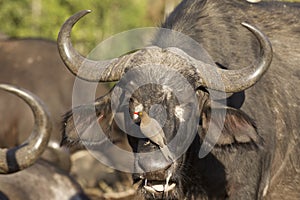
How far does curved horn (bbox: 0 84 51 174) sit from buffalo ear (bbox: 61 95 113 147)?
0.70m

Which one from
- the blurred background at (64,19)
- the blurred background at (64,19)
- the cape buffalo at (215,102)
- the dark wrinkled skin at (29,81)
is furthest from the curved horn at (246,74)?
the blurred background at (64,19)

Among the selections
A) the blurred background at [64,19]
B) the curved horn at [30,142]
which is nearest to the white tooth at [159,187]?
the curved horn at [30,142]

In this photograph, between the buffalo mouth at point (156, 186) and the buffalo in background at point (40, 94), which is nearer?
the buffalo mouth at point (156, 186)

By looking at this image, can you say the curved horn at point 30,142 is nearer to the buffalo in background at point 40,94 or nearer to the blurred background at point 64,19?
the buffalo in background at point 40,94

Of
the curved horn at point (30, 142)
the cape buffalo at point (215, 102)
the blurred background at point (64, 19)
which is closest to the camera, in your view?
the curved horn at point (30, 142)

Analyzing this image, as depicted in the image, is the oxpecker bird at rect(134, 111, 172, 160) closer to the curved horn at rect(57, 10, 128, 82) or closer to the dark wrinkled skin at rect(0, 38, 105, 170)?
the curved horn at rect(57, 10, 128, 82)

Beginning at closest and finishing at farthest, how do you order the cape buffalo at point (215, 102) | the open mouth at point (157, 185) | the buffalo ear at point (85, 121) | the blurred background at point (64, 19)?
the open mouth at point (157, 185) < the cape buffalo at point (215, 102) < the buffalo ear at point (85, 121) < the blurred background at point (64, 19)

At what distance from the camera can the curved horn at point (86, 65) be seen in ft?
18.7

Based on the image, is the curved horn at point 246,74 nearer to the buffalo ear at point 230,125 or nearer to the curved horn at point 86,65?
the buffalo ear at point 230,125

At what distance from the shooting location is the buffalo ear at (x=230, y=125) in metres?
5.71

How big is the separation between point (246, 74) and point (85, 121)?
1.22 meters

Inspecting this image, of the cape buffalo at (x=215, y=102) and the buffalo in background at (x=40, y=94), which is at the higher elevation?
the cape buffalo at (x=215, y=102)

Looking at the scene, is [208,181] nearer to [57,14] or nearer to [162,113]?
[162,113]

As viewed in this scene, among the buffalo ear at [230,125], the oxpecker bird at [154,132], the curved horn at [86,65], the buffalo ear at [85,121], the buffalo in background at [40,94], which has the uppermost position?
the curved horn at [86,65]
